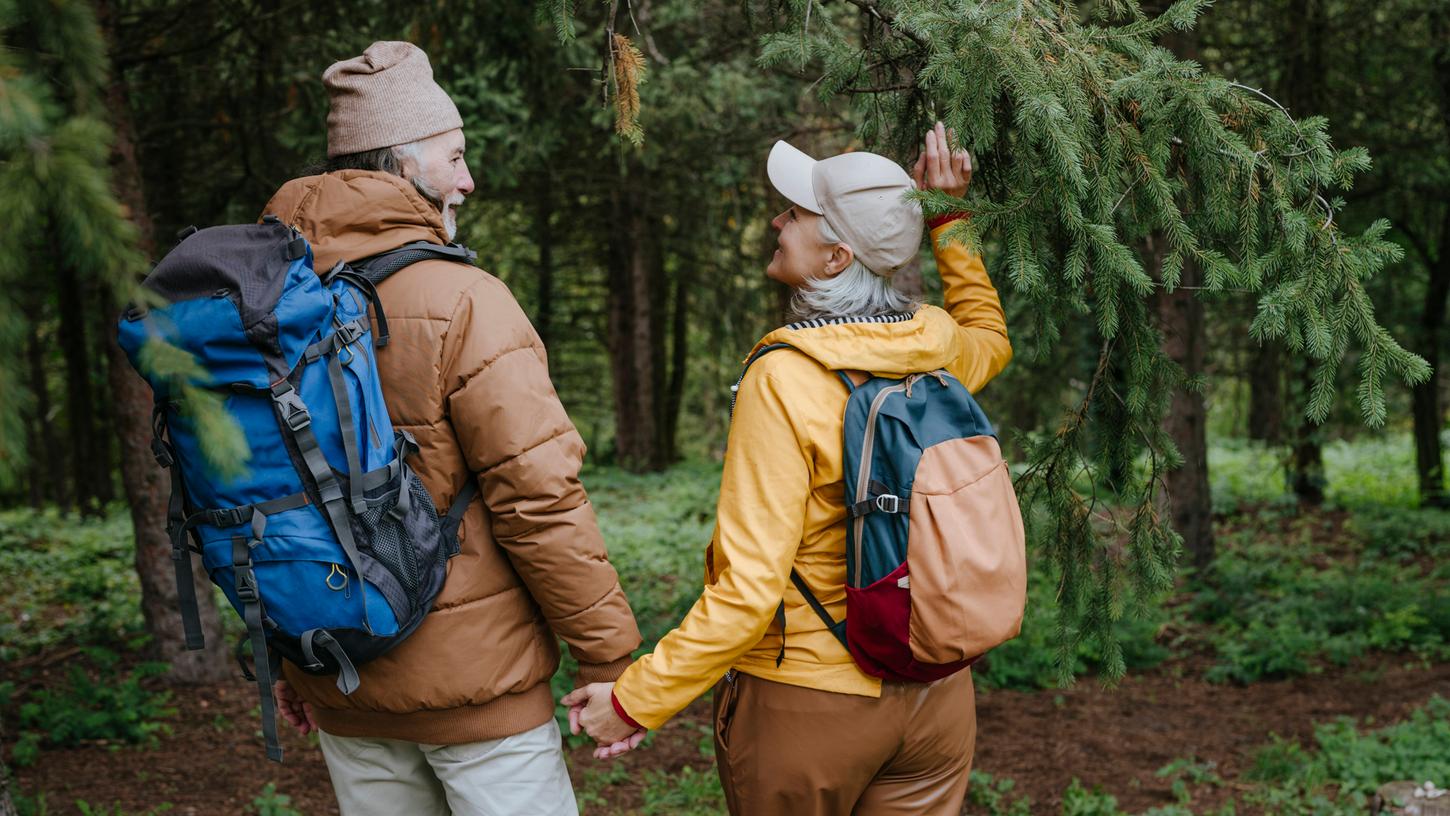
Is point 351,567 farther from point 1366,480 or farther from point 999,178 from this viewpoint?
Answer: point 1366,480

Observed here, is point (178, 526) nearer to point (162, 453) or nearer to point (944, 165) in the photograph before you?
point (162, 453)

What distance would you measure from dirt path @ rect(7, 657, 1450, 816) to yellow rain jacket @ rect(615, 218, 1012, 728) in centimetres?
279

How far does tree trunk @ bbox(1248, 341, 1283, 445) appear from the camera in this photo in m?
12.6

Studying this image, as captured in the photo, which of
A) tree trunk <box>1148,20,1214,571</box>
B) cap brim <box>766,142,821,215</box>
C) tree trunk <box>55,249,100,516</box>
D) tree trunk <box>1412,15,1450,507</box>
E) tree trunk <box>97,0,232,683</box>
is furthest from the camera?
tree trunk <box>55,249,100,516</box>

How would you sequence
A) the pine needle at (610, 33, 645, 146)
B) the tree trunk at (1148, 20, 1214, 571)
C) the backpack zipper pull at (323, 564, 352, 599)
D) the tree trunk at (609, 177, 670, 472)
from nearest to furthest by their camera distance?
the backpack zipper pull at (323, 564, 352, 599)
the pine needle at (610, 33, 645, 146)
the tree trunk at (1148, 20, 1214, 571)
the tree trunk at (609, 177, 670, 472)

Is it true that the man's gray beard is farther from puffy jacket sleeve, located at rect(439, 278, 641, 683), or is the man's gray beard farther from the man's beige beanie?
puffy jacket sleeve, located at rect(439, 278, 641, 683)

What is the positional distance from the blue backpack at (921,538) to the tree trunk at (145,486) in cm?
462

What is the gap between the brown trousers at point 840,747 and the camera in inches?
93.7

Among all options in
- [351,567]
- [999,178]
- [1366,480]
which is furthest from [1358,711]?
[1366,480]

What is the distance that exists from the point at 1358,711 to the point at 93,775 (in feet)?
20.4

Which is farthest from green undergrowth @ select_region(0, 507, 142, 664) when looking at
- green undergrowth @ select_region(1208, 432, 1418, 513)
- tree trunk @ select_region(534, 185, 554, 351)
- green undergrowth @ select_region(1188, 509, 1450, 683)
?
green undergrowth @ select_region(1208, 432, 1418, 513)

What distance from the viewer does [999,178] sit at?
123 inches

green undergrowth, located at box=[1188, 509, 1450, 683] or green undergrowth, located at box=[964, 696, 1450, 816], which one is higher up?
green undergrowth, located at box=[964, 696, 1450, 816]

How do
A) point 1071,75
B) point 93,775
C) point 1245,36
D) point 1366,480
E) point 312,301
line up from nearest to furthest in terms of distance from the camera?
point 312,301 < point 1071,75 < point 93,775 < point 1245,36 < point 1366,480
